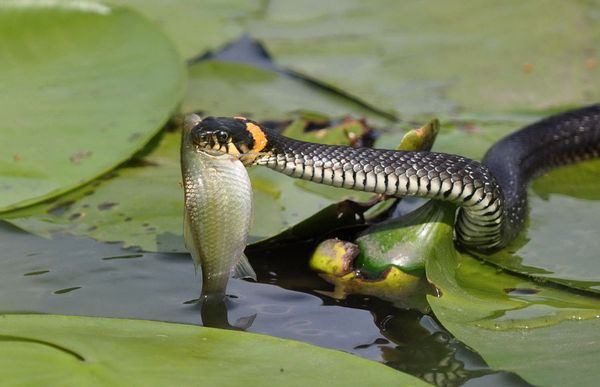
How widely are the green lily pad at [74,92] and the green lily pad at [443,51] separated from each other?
1103 millimetres

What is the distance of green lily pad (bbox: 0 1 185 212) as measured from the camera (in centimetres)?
548

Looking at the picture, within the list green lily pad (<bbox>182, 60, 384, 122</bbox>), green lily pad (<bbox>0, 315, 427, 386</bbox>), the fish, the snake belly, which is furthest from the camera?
green lily pad (<bbox>182, 60, 384, 122</bbox>)

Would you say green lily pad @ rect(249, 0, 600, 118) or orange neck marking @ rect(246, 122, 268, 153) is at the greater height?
orange neck marking @ rect(246, 122, 268, 153)

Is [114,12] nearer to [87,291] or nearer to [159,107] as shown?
[159,107]

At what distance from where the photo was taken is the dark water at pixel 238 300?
4441 millimetres

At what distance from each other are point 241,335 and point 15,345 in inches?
30.1

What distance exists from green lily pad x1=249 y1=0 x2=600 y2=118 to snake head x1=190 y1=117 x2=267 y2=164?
2.07 m

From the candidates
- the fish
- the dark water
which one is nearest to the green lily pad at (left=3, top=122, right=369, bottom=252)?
the dark water

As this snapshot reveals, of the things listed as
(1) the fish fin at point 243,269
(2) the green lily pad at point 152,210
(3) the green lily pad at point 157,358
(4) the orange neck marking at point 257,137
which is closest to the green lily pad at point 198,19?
(2) the green lily pad at point 152,210

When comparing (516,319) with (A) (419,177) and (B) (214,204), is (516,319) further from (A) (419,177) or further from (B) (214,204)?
(B) (214,204)

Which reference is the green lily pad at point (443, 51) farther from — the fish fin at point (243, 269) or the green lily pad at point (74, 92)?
the fish fin at point (243, 269)

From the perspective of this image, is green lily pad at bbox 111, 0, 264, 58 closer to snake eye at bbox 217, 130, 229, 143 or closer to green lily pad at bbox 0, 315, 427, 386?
snake eye at bbox 217, 130, 229, 143

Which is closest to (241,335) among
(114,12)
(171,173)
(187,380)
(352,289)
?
(187,380)

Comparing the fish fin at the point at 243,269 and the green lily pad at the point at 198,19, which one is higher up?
the green lily pad at the point at 198,19
